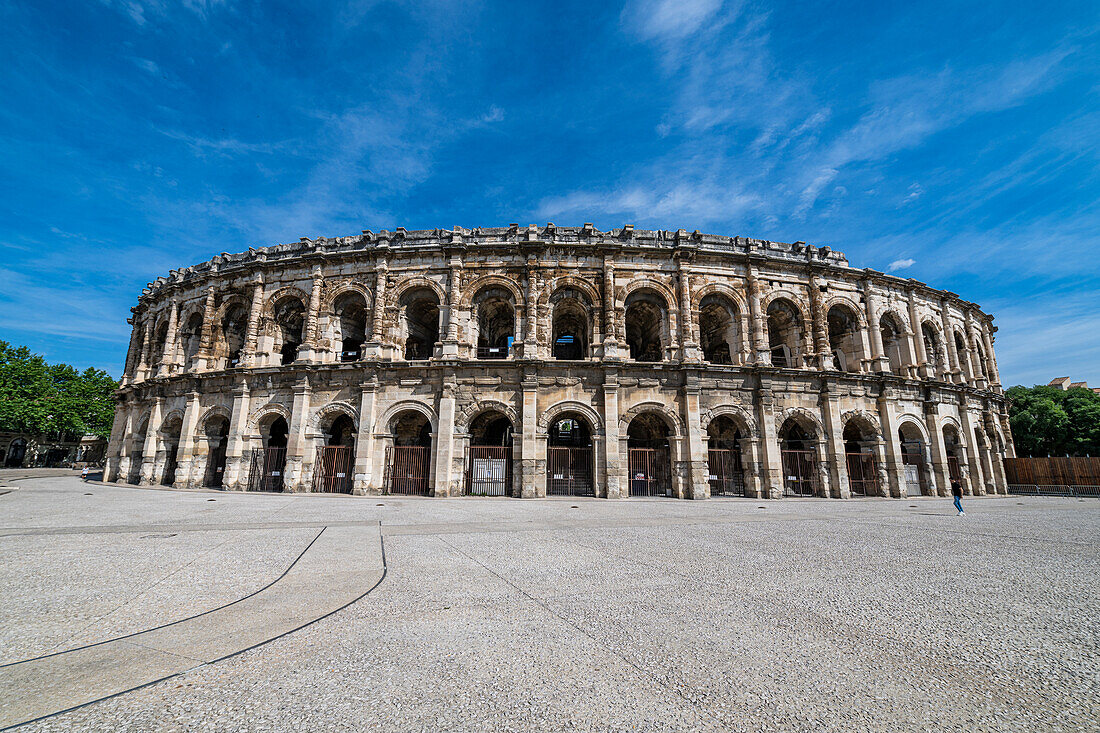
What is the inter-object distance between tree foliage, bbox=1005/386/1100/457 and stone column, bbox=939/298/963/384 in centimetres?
878

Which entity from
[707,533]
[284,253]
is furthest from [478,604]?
[284,253]

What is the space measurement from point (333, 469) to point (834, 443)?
854 inches

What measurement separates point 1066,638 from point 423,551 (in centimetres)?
722

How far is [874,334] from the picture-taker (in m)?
20.1

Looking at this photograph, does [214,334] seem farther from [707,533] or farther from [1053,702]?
[1053,702]

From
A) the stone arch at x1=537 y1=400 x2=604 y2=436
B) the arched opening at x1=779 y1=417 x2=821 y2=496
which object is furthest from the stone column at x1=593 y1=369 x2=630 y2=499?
the arched opening at x1=779 y1=417 x2=821 y2=496

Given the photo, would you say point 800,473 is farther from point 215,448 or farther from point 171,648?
point 215,448

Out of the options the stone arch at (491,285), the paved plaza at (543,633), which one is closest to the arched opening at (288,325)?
the stone arch at (491,285)

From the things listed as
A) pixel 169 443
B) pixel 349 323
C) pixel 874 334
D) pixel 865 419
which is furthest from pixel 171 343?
pixel 874 334

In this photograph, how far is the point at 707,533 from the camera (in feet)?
28.0

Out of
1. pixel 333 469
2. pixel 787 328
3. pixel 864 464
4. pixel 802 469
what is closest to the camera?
pixel 333 469

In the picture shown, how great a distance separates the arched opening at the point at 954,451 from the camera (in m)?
21.3

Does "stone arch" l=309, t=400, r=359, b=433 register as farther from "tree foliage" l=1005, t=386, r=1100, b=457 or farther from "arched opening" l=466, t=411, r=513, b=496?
"tree foliage" l=1005, t=386, r=1100, b=457

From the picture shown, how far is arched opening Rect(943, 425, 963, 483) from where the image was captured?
21344 millimetres
